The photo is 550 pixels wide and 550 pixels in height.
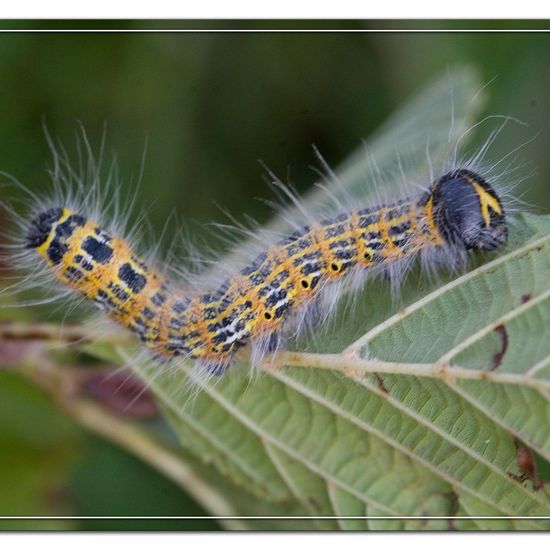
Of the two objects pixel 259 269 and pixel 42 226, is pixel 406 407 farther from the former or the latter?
pixel 42 226

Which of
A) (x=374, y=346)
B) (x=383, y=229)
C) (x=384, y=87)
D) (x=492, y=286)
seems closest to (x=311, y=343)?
(x=374, y=346)

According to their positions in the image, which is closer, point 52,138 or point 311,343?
point 311,343

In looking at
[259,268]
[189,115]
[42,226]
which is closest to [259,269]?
[259,268]

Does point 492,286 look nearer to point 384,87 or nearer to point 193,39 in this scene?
point 384,87

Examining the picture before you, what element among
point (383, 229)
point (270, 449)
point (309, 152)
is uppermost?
point (309, 152)

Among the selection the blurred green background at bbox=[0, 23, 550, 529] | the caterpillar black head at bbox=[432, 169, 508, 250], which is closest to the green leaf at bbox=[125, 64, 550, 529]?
the caterpillar black head at bbox=[432, 169, 508, 250]

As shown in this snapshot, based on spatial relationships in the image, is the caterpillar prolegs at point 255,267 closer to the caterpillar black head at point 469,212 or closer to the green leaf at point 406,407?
the caterpillar black head at point 469,212
